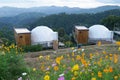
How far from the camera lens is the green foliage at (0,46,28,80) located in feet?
14.2

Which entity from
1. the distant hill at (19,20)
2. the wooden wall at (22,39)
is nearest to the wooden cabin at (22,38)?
the wooden wall at (22,39)


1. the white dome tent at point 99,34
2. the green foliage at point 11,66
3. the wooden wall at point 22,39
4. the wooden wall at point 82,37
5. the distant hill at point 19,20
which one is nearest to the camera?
the green foliage at point 11,66

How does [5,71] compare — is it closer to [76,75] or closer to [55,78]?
[55,78]

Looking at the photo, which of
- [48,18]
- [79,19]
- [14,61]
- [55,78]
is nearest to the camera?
[55,78]

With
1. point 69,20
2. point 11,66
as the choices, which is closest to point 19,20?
point 69,20

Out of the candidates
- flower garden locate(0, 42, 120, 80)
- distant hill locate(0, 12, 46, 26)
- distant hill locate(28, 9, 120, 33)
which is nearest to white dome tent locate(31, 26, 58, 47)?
flower garden locate(0, 42, 120, 80)

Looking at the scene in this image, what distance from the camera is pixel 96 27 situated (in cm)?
1562

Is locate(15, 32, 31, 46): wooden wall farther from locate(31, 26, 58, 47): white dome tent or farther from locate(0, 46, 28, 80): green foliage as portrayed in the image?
locate(0, 46, 28, 80): green foliage

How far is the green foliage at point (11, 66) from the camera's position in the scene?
434 cm

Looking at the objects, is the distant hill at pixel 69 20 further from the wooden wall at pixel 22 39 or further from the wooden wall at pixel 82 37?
the wooden wall at pixel 22 39

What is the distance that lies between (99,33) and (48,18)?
3933cm

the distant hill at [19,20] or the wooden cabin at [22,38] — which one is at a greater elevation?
the wooden cabin at [22,38]

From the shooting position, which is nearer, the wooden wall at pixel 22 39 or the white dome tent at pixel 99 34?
the wooden wall at pixel 22 39

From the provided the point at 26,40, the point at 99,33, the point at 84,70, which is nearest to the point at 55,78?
the point at 84,70
